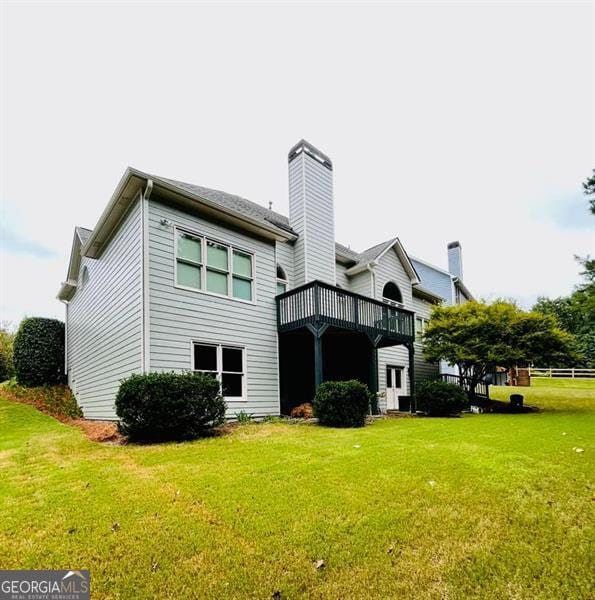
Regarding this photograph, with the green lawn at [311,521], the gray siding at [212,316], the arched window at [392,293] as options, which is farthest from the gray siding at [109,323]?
the arched window at [392,293]

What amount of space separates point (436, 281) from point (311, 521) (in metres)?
21.6

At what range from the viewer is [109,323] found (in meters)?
11.8

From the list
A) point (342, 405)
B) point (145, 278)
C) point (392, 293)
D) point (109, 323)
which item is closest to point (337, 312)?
point (342, 405)

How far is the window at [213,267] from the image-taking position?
1028 centimetres

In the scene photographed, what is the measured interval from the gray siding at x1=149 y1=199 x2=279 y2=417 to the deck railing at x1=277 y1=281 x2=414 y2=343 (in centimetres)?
70

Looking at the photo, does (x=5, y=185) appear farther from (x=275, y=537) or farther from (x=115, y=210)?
(x=275, y=537)

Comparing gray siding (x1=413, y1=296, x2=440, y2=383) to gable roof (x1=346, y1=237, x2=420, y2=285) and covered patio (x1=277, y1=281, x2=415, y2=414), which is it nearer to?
gable roof (x1=346, y1=237, x2=420, y2=285)

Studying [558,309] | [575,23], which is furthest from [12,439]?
[558,309]

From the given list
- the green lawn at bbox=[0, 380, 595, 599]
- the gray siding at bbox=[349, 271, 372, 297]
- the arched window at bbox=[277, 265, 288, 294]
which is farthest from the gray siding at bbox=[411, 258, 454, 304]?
the green lawn at bbox=[0, 380, 595, 599]

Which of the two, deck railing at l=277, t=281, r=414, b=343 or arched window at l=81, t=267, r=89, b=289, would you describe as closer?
deck railing at l=277, t=281, r=414, b=343

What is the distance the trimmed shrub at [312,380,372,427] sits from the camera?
30.7 feet

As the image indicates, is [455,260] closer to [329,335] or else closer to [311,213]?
[311,213]

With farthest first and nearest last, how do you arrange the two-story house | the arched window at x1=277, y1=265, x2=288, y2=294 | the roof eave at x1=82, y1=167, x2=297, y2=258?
the arched window at x1=277, y1=265, x2=288, y2=294 < the two-story house < the roof eave at x1=82, y1=167, x2=297, y2=258

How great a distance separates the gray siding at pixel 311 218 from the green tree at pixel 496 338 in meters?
5.97
